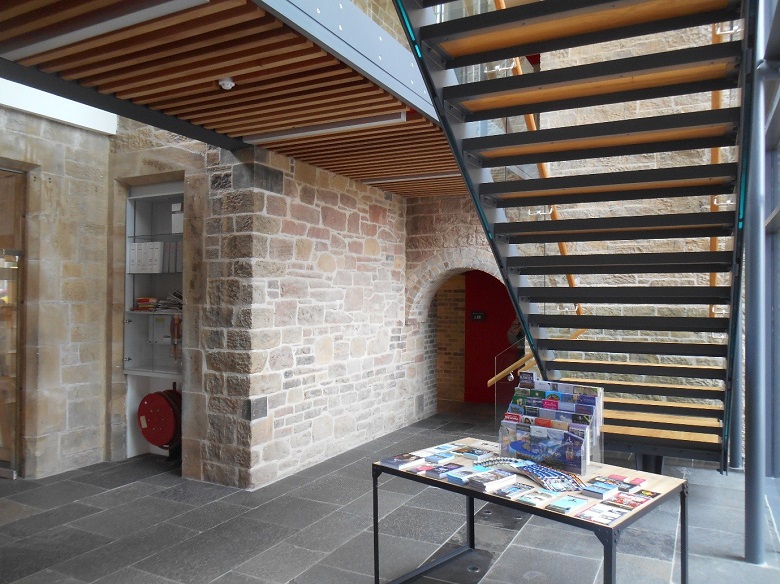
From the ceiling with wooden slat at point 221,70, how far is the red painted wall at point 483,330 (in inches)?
162

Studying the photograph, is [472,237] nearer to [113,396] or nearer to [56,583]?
[113,396]

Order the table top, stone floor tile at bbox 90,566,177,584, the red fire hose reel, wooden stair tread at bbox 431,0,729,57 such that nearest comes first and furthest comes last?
the table top, wooden stair tread at bbox 431,0,729,57, stone floor tile at bbox 90,566,177,584, the red fire hose reel

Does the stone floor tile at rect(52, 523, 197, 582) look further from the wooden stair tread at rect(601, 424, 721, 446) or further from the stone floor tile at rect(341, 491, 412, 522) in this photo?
the wooden stair tread at rect(601, 424, 721, 446)

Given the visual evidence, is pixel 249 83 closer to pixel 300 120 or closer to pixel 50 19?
pixel 300 120

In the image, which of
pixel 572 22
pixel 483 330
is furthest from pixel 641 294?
pixel 483 330

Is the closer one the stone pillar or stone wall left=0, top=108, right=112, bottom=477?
the stone pillar

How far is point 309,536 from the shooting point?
3.87 metres

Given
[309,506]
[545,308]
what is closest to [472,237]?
[545,308]

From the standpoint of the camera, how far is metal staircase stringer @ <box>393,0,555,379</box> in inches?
105

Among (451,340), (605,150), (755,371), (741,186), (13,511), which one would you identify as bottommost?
(13,511)

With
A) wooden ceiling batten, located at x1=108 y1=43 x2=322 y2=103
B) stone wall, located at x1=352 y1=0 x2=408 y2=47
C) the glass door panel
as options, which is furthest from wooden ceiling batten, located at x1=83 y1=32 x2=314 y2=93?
stone wall, located at x1=352 y1=0 x2=408 y2=47

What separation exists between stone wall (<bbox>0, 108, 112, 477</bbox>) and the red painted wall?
5.10 m

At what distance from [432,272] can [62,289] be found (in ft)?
12.9

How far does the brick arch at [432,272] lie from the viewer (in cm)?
692
